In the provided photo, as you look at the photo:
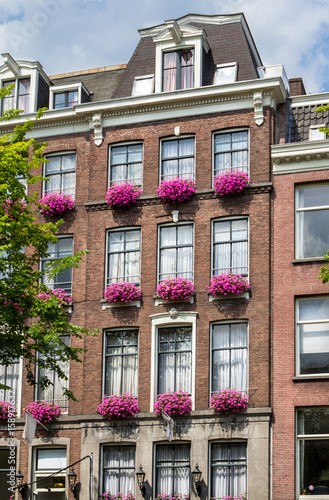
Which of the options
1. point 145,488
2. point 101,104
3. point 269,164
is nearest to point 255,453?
point 145,488

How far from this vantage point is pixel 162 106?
3256 centimetres

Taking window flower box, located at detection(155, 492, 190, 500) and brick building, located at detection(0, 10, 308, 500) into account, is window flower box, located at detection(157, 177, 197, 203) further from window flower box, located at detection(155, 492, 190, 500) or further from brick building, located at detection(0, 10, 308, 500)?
window flower box, located at detection(155, 492, 190, 500)

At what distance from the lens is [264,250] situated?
1176 inches

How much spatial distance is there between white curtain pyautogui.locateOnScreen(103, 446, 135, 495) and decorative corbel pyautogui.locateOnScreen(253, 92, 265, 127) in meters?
11.5

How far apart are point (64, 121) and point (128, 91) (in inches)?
102

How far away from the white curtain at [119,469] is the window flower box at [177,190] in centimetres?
823

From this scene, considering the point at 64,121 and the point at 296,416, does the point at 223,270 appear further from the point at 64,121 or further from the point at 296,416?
the point at 64,121

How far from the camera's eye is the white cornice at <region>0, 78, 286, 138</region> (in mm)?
31266

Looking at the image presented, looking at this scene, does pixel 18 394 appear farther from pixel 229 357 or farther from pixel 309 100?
pixel 309 100

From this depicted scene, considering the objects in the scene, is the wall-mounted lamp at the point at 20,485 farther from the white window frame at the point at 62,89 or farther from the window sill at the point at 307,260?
the white window frame at the point at 62,89

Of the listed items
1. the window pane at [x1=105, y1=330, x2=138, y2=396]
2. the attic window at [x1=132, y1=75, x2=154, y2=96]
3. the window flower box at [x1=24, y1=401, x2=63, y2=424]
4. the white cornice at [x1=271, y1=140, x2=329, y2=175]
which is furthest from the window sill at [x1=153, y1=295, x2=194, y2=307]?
the attic window at [x1=132, y1=75, x2=154, y2=96]

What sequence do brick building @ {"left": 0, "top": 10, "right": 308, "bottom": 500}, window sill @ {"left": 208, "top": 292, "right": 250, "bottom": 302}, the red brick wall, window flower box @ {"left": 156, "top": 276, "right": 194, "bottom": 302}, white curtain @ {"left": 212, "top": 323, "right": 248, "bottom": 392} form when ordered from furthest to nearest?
window flower box @ {"left": 156, "top": 276, "right": 194, "bottom": 302} < window sill @ {"left": 208, "top": 292, "right": 250, "bottom": 302} < white curtain @ {"left": 212, "top": 323, "right": 248, "bottom": 392} < brick building @ {"left": 0, "top": 10, "right": 308, "bottom": 500} < the red brick wall

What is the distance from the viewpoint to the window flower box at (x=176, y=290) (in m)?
30.0

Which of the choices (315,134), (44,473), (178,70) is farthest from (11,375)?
(315,134)
